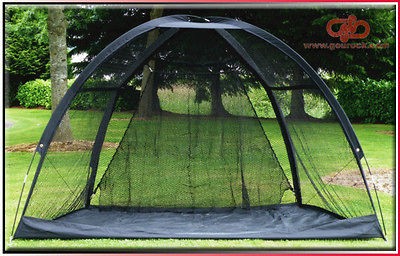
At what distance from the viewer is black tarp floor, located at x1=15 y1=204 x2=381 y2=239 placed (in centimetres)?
357

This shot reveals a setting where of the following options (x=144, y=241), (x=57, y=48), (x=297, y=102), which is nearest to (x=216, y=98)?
(x=297, y=102)

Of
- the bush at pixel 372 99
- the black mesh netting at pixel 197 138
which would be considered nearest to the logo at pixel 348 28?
the bush at pixel 372 99

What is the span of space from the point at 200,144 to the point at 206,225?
0.80 meters

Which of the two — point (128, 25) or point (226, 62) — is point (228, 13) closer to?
point (128, 25)

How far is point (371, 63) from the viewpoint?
10422 mm

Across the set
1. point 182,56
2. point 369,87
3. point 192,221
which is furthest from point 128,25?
point 192,221

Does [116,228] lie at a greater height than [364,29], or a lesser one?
lesser

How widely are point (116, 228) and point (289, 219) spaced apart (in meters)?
1.32

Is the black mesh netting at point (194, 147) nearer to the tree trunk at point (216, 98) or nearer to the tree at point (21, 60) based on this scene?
the tree trunk at point (216, 98)

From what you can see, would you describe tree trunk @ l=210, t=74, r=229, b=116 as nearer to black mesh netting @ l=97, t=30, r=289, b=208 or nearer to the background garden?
black mesh netting @ l=97, t=30, r=289, b=208

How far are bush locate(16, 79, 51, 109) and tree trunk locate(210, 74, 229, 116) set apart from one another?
989cm

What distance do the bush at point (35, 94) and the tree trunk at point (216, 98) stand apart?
32.5 ft

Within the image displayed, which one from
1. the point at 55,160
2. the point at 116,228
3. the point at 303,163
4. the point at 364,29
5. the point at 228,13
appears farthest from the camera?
the point at 364,29

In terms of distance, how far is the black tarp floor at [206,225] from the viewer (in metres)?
3.57
